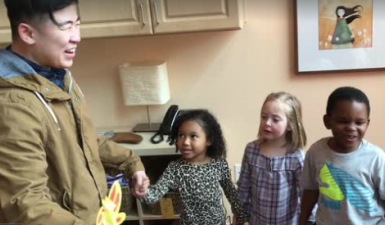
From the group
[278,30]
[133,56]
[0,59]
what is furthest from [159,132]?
[0,59]

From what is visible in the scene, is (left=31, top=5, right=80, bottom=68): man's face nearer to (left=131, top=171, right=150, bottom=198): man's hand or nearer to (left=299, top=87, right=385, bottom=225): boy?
(left=131, top=171, right=150, bottom=198): man's hand

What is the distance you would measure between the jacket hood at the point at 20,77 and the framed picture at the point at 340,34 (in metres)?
1.50

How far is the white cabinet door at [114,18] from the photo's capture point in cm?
187

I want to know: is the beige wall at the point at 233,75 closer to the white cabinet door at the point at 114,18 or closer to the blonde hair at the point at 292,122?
the white cabinet door at the point at 114,18

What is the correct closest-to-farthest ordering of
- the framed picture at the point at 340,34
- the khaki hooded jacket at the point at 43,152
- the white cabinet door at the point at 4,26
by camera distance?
the khaki hooded jacket at the point at 43,152 → the white cabinet door at the point at 4,26 → the framed picture at the point at 340,34

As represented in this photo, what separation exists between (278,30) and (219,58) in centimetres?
36

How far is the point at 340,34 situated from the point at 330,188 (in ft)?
3.37

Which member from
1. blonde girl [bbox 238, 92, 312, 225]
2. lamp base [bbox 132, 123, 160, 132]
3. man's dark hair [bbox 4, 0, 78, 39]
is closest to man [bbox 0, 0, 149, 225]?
man's dark hair [bbox 4, 0, 78, 39]

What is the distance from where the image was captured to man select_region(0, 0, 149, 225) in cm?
89

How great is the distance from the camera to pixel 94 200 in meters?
1.14


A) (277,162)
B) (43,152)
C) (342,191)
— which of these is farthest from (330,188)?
(43,152)

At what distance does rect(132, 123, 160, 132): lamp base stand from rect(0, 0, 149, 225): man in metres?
1.13

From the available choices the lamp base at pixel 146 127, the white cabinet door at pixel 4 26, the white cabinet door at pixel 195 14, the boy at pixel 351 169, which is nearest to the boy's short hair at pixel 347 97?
the boy at pixel 351 169

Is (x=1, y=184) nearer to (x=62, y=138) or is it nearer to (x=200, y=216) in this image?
(x=62, y=138)
